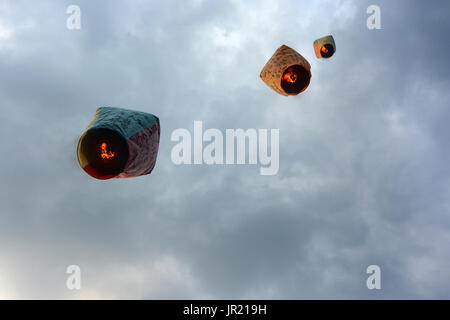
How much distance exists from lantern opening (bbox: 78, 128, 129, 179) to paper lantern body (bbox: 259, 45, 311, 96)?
799cm

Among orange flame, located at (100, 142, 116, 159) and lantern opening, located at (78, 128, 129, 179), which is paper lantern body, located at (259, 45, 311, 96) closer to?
lantern opening, located at (78, 128, 129, 179)

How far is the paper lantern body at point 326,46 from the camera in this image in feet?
76.4

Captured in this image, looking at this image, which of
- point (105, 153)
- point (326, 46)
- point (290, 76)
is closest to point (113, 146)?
point (105, 153)

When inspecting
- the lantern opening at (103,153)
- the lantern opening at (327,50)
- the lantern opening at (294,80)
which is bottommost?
the lantern opening at (103,153)

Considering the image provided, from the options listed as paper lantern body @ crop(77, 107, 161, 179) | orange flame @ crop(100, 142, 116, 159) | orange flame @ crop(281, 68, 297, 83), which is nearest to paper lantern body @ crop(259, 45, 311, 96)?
orange flame @ crop(281, 68, 297, 83)

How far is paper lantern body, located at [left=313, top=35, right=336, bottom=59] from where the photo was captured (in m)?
23.3

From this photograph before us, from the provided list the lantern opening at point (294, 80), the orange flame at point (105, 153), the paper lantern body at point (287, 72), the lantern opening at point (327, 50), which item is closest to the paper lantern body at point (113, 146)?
the orange flame at point (105, 153)

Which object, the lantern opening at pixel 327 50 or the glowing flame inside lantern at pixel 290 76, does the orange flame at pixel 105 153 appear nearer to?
the glowing flame inside lantern at pixel 290 76

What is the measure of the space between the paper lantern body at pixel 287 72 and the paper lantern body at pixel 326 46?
1413cm

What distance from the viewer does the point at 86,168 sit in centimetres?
754
